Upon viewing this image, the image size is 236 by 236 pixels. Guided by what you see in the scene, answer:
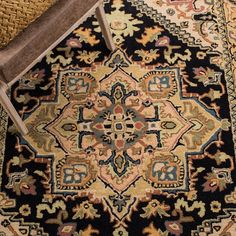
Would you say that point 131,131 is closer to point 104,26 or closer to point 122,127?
point 122,127

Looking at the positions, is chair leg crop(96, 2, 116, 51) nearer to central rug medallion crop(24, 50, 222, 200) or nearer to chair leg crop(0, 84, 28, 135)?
central rug medallion crop(24, 50, 222, 200)

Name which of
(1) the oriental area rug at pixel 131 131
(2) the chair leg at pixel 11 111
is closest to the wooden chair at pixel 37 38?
(2) the chair leg at pixel 11 111

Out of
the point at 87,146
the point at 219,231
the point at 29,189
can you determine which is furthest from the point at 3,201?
the point at 219,231

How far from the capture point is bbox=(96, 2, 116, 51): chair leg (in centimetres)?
134

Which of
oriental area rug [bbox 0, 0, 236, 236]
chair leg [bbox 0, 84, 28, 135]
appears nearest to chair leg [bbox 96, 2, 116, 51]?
oriental area rug [bbox 0, 0, 236, 236]

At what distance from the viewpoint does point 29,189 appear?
1.29 meters

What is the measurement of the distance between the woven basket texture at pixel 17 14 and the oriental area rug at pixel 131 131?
35cm

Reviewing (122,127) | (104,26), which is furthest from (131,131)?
(104,26)

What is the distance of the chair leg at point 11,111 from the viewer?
1.17 m

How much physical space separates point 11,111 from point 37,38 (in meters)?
0.26

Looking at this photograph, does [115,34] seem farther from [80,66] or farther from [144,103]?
[144,103]

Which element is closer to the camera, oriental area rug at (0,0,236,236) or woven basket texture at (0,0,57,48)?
woven basket texture at (0,0,57,48)

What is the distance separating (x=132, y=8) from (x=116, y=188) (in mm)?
688

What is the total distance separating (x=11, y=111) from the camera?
1254mm
